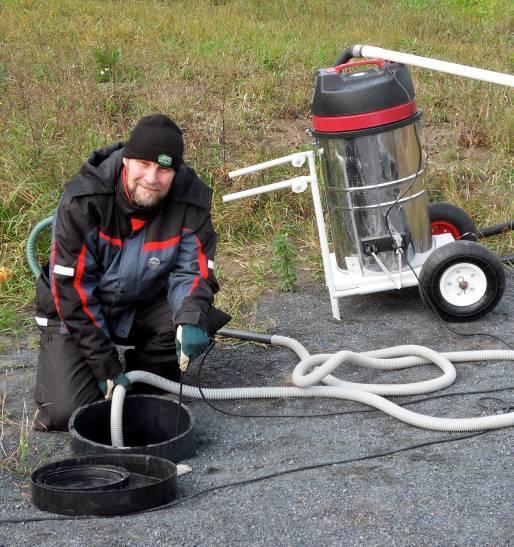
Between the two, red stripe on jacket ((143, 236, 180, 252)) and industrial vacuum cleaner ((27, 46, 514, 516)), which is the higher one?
red stripe on jacket ((143, 236, 180, 252))

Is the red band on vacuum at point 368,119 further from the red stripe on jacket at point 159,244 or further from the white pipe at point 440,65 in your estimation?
the red stripe on jacket at point 159,244

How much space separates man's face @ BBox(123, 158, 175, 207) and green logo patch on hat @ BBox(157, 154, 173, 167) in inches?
1.4

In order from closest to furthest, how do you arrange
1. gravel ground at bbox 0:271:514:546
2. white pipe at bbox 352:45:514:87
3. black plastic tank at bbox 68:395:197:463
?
gravel ground at bbox 0:271:514:546 → black plastic tank at bbox 68:395:197:463 → white pipe at bbox 352:45:514:87

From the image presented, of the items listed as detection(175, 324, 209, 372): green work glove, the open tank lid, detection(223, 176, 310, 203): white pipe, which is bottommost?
detection(175, 324, 209, 372): green work glove

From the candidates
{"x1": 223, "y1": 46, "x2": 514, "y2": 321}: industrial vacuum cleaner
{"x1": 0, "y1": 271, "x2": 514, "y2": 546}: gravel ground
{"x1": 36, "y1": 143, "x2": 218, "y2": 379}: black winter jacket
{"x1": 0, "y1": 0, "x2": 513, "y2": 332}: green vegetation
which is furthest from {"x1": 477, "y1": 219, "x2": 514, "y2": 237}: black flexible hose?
{"x1": 36, "y1": 143, "x2": 218, "y2": 379}: black winter jacket

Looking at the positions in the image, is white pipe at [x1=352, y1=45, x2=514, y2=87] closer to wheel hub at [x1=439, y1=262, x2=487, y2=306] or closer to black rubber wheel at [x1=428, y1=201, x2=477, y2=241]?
wheel hub at [x1=439, y1=262, x2=487, y2=306]

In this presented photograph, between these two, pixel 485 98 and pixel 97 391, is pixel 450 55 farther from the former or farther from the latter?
pixel 97 391

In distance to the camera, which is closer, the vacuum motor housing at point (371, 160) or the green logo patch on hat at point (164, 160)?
the green logo patch on hat at point (164, 160)

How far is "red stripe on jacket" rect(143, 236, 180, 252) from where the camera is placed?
3.87 m

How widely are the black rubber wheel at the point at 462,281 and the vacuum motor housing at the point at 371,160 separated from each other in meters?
0.24

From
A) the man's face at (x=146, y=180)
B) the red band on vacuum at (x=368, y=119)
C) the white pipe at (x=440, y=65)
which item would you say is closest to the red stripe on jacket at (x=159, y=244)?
the man's face at (x=146, y=180)

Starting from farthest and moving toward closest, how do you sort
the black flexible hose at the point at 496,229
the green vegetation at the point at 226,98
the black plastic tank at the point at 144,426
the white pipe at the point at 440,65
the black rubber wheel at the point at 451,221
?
the green vegetation at the point at 226,98 → the black flexible hose at the point at 496,229 → the black rubber wheel at the point at 451,221 → the white pipe at the point at 440,65 → the black plastic tank at the point at 144,426

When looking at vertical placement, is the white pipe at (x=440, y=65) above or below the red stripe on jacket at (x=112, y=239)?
above

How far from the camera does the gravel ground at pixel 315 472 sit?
2875mm
